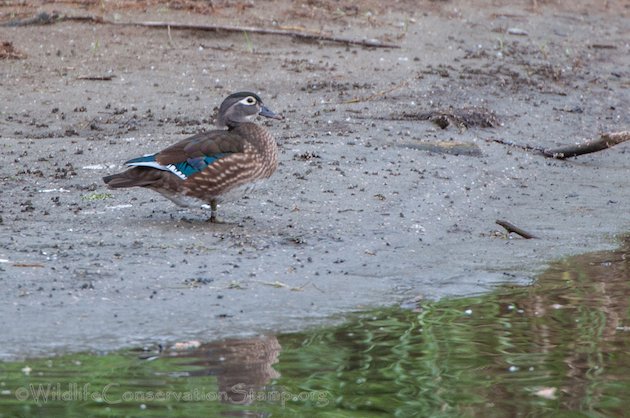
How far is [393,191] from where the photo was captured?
9.84 meters

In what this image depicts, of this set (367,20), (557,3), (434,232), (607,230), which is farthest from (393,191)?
(557,3)

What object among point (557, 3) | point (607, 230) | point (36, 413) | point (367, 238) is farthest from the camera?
point (557, 3)

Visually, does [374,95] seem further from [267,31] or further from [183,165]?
[183,165]

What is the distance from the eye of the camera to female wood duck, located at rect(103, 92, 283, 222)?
8.54 meters

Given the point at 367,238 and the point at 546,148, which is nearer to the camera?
the point at 367,238

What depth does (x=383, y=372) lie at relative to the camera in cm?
627

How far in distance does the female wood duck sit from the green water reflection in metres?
1.77

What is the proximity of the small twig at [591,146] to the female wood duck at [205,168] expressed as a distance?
10.5 feet

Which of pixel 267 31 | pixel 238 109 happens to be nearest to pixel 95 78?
pixel 267 31

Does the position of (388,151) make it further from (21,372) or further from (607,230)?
(21,372)

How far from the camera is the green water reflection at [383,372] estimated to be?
5.70m

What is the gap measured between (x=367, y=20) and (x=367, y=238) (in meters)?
6.50

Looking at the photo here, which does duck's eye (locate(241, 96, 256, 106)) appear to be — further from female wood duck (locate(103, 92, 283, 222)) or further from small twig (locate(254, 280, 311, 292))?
small twig (locate(254, 280, 311, 292))

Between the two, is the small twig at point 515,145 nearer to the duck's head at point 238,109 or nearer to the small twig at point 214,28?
the small twig at point 214,28
